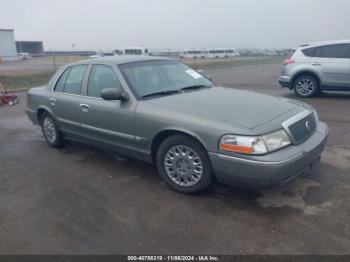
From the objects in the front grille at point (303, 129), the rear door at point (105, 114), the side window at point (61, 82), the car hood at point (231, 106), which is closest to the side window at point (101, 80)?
the rear door at point (105, 114)

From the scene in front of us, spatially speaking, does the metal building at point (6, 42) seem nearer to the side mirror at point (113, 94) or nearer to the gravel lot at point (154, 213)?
the gravel lot at point (154, 213)

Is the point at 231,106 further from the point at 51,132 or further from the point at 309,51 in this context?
the point at 309,51

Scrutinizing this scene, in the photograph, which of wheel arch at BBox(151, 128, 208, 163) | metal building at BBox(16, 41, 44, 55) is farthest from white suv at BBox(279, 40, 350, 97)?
metal building at BBox(16, 41, 44, 55)

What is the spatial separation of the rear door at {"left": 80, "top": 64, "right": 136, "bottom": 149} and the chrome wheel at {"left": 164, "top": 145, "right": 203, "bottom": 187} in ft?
2.07

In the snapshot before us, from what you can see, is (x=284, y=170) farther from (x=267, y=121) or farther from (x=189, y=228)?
(x=189, y=228)

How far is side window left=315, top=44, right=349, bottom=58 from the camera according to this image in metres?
9.15

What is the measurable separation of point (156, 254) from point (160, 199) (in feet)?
3.35

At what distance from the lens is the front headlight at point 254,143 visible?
333 centimetres

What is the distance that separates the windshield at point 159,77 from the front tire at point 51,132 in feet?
6.26

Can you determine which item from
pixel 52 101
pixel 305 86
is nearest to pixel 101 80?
pixel 52 101

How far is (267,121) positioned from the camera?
140 inches

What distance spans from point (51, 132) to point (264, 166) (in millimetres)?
3958

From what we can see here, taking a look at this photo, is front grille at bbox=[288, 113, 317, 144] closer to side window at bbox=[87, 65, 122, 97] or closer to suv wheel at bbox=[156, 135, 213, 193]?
suv wheel at bbox=[156, 135, 213, 193]

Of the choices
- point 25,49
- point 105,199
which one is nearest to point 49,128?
point 105,199
